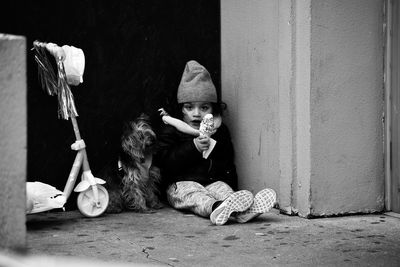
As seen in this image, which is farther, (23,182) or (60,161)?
(60,161)

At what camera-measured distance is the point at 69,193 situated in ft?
16.2

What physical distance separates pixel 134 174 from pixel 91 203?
380 millimetres

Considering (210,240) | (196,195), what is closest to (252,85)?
(196,195)

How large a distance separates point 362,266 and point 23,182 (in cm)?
183

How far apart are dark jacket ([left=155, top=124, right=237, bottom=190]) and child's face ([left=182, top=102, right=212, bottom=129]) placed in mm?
145

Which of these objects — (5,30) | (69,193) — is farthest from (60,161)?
(5,30)

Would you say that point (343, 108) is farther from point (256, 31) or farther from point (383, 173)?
point (256, 31)

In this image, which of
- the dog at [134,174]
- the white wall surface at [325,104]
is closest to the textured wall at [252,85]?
the white wall surface at [325,104]

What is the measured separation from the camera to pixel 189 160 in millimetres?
5242

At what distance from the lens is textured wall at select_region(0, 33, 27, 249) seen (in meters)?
2.48

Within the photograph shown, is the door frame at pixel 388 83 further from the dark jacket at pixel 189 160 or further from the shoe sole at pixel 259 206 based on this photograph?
the dark jacket at pixel 189 160

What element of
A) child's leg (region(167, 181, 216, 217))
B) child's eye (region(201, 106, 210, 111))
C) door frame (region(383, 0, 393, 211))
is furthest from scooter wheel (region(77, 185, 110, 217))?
door frame (region(383, 0, 393, 211))

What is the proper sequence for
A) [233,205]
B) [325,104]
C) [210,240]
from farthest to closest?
[325,104] < [233,205] < [210,240]

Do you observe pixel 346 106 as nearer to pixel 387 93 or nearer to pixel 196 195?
pixel 387 93
